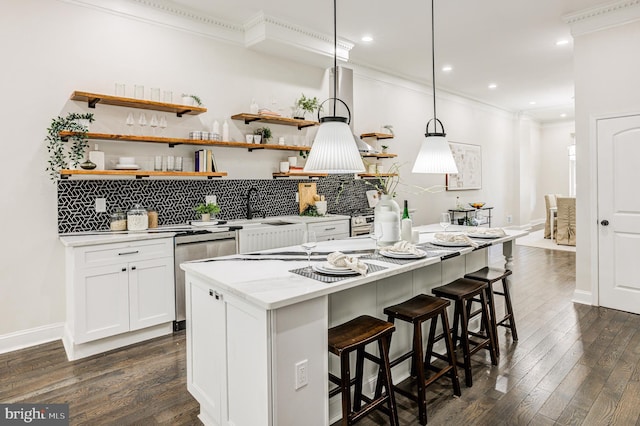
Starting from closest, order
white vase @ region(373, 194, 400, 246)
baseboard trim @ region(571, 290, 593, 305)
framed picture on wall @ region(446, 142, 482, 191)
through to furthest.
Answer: white vase @ region(373, 194, 400, 246), baseboard trim @ region(571, 290, 593, 305), framed picture on wall @ region(446, 142, 482, 191)

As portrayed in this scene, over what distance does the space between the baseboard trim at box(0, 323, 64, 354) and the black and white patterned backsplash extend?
88 centimetres

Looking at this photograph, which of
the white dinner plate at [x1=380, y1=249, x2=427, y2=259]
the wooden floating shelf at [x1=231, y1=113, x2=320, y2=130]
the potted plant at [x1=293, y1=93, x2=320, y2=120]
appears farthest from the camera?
the potted plant at [x1=293, y1=93, x2=320, y2=120]

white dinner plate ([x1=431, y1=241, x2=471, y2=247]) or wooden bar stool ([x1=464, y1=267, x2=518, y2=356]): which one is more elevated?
white dinner plate ([x1=431, y1=241, x2=471, y2=247])

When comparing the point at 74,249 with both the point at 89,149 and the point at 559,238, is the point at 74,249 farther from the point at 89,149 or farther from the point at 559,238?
the point at 559,238

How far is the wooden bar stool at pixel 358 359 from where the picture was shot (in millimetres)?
1969

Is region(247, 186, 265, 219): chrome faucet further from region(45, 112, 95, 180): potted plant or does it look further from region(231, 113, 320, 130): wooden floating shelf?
region(45, 112, 95, 180): potted plant

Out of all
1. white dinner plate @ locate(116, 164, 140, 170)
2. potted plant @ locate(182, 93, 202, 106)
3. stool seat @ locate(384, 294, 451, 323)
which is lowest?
stool seat @ locate(384, 294, 451, 323)

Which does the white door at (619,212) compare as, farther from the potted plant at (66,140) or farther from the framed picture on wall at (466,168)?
the potted plant at (66,140)

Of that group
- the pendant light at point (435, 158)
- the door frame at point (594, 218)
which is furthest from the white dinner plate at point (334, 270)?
the door frame at point (594, 218)

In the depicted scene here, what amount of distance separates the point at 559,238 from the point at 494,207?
1.69 m

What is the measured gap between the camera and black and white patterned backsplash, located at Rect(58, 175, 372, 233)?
3605mm

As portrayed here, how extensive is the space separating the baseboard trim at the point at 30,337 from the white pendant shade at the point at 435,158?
3.45m

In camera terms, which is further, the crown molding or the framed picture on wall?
the framed picture on wall

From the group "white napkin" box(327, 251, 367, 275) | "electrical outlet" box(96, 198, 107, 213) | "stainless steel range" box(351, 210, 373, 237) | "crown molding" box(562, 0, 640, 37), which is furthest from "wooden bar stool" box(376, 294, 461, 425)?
"crown molding" box(562, 0, 640, 37)
